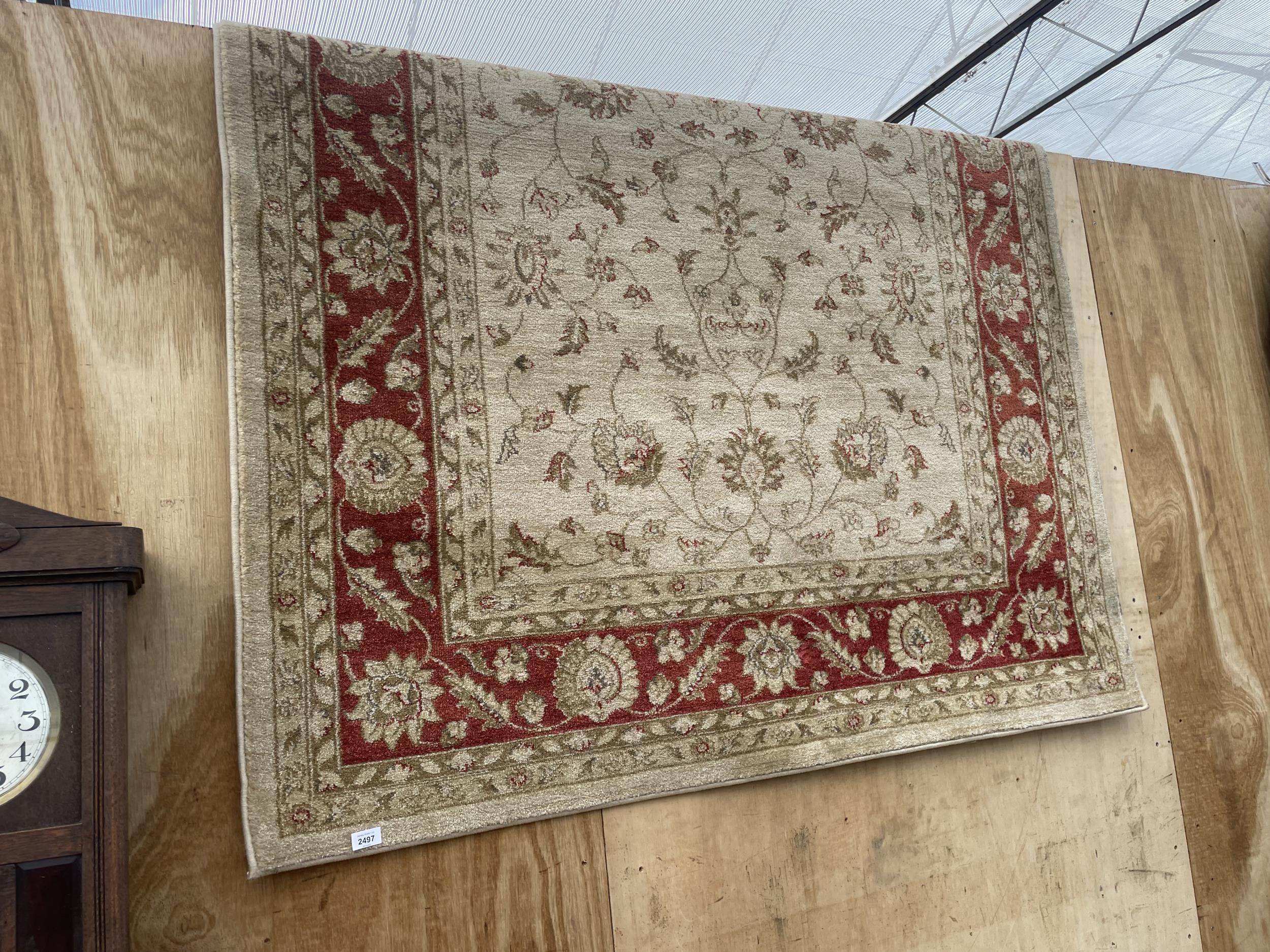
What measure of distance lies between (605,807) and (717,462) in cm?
65

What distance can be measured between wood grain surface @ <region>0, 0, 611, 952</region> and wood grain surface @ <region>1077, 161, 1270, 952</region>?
1469 millimetres

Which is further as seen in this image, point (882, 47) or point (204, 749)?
point (882, 47)

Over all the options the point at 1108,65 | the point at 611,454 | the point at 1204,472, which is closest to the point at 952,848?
the point at 611,454

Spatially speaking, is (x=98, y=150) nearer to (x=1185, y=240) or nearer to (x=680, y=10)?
(x=1185, y=240)

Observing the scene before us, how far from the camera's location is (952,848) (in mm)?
1662

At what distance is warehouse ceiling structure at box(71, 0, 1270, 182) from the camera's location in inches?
136

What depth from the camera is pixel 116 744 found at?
97 centimetres

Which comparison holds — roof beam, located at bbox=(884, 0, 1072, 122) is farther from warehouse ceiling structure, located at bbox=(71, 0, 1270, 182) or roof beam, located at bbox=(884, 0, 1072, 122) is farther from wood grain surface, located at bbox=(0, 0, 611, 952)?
wood grain surface, located at bbox=(0, 0, 611, 952)

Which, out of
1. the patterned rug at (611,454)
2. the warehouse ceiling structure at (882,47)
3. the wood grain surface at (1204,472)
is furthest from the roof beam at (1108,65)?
the patterned rug at (611,454)

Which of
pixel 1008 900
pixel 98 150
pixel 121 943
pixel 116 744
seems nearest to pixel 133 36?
pixel 98 150

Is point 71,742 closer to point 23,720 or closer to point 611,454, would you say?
point 23,720

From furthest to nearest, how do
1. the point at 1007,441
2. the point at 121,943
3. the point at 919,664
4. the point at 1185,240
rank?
the point at 1185,240 → the point at 1007,441 → the point at 919,664 → the point at 121,943

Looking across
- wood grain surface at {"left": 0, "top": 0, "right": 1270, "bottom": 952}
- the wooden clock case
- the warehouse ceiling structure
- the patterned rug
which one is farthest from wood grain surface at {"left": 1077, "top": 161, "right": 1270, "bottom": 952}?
the wooden clock case

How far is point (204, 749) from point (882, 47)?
413 centimetres
